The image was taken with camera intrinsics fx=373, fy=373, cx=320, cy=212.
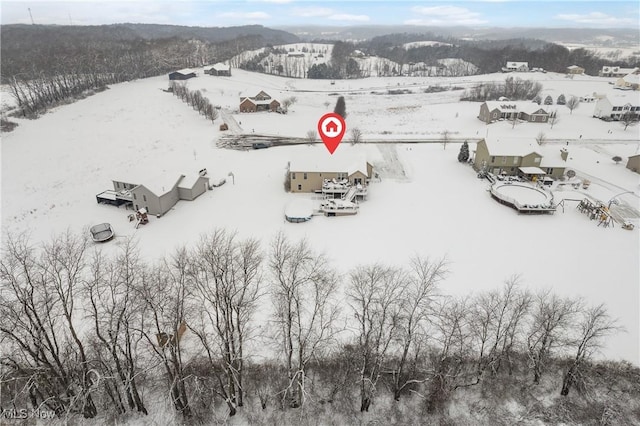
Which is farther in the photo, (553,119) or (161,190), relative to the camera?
(553,119)

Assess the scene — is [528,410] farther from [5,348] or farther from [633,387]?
[5,348]

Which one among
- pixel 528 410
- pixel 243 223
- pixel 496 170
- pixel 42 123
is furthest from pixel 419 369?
pixel 42 123

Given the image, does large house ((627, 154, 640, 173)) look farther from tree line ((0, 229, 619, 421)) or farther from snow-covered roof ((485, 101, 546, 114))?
tree line ((0, 229, 619, 421))

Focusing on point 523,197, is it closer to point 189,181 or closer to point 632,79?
point 189,181

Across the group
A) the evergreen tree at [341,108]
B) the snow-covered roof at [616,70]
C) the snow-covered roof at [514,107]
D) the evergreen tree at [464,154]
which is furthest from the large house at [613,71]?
the evergreen tree at [464,154]

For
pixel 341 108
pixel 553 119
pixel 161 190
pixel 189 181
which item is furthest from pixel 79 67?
pixel 553 119
